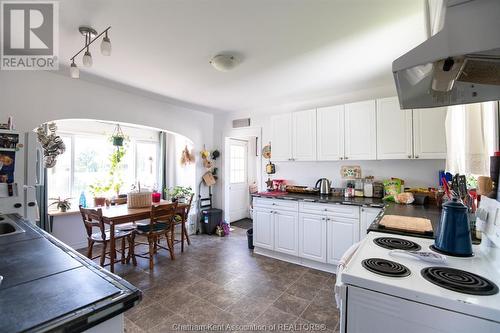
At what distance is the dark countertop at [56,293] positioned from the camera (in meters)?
0.67

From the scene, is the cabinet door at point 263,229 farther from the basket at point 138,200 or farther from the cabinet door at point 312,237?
the basket at point 138,200

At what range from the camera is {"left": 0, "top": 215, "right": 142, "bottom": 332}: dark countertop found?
26.2 inches

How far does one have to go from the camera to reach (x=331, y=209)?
2.92 meters

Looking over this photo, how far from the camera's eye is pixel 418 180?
3.03 m

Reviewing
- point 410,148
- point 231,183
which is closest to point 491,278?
point 410,148

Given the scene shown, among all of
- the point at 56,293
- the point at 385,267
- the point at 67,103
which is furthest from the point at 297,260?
the point at 67,103

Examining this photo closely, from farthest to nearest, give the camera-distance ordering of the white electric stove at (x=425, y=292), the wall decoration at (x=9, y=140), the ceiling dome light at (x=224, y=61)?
the ceiling dome light at (x=224, y=61), the wall decoration at (x=9, y=140), the white electric stove at (x=425, y=292)

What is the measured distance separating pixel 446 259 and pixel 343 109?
2.46 meters

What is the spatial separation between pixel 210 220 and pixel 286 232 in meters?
1.85

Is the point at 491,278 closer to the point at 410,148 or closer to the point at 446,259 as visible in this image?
the point at 446,259

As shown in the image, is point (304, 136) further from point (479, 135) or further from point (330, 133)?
point (479, 135)

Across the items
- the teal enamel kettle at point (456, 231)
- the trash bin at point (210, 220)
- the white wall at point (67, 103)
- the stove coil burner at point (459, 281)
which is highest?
the white wall at point (67, 103)

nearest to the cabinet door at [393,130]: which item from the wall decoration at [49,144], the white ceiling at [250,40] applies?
the white ceiling at [250,40]

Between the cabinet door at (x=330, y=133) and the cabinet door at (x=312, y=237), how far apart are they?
0.90 metres
